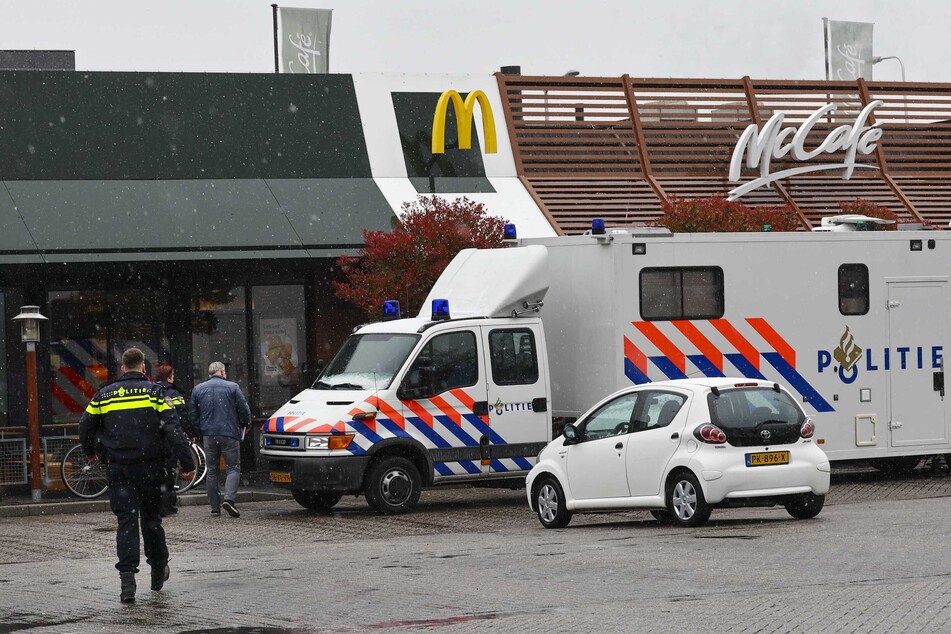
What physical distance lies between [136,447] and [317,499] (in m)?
7.12

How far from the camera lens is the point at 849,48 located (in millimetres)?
41125

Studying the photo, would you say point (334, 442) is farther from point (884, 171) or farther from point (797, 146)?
point (884, 171)

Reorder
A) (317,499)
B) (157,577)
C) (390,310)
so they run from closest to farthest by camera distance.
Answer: (157,577) → (317,499) → (390,310)

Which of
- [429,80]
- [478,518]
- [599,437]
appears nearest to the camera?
[599,437]

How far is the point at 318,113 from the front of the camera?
976 inches

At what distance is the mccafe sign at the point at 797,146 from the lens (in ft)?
90.7

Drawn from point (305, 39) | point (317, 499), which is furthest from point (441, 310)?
point (305, 39)

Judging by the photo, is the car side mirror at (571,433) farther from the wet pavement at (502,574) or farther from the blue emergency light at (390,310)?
the blue emergency light at (390,310)

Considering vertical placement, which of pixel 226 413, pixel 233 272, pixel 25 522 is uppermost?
pixel 233 272

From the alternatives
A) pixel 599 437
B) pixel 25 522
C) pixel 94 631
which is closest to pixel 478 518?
pixel 599 437

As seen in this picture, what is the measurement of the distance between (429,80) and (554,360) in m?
9.17

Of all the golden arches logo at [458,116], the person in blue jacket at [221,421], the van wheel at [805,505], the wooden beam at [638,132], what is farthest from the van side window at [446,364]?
the wooden beam at [638,132]

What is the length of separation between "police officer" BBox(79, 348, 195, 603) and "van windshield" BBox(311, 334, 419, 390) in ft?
20.1

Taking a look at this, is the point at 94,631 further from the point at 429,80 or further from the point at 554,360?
the point at 429,80
